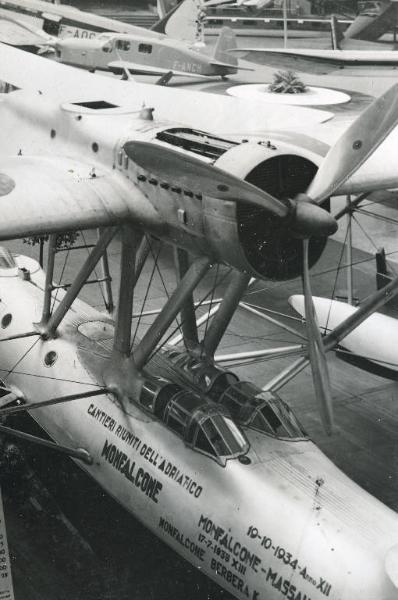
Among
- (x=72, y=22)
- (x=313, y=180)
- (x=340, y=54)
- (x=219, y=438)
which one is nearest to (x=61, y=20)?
(x=72, y=22)

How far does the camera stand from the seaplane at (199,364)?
7516 mm

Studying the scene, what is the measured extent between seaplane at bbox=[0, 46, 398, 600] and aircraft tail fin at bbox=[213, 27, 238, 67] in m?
18.6

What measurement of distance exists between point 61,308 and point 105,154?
2.21 metres

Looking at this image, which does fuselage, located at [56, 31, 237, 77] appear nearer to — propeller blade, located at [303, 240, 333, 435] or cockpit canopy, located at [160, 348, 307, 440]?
cockpit canopy, located at [160, 348, 307, 440]

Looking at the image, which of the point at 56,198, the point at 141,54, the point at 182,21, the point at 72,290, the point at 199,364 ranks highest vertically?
the point at 182,21

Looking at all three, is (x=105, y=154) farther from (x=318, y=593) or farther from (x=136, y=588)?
(x=318, y=593)

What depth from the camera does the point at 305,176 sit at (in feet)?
27.4

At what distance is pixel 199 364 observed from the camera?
1011 centimetres

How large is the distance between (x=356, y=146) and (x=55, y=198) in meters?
3.51

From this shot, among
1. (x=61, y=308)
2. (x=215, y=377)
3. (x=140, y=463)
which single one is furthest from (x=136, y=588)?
(x=61, y=308)

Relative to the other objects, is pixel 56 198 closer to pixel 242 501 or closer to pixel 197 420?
pixel 197 420

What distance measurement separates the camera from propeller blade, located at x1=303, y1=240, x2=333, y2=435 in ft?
25.6

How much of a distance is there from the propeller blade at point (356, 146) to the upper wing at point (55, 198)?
2.57 meters

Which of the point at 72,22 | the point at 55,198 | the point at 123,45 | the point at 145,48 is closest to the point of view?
the point at 55,198
